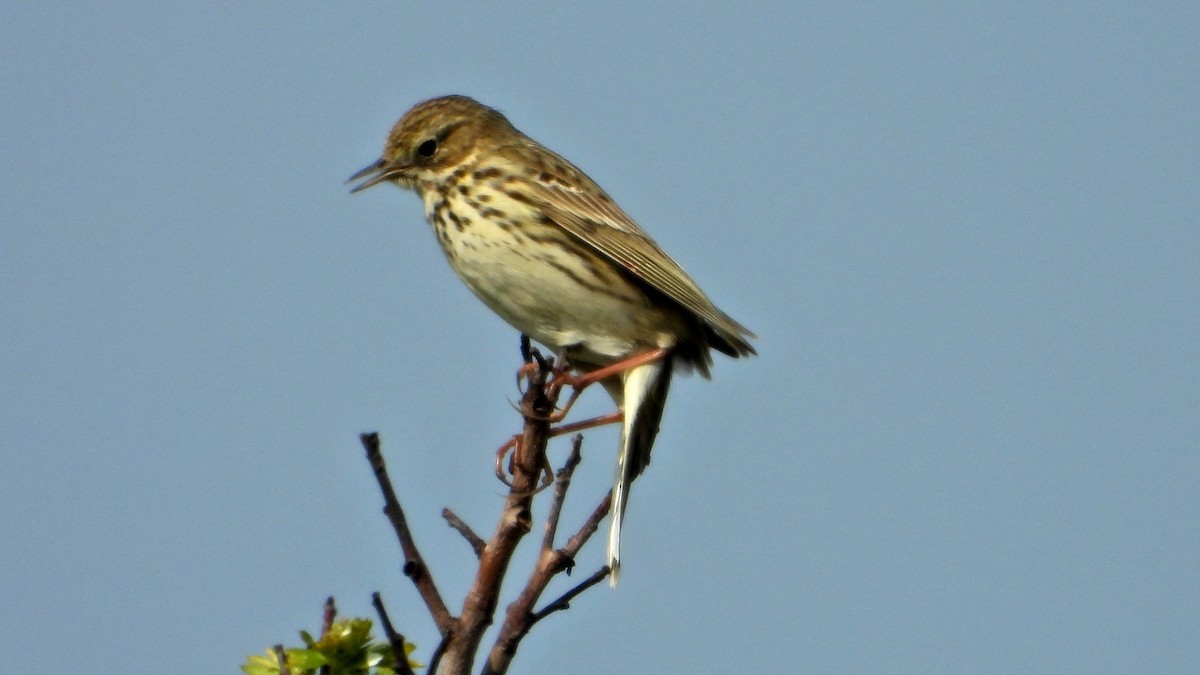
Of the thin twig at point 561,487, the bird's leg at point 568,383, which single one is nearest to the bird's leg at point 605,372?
the bird's leg at point 568,383

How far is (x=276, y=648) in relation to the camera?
441 cm

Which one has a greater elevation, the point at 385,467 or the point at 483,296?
the point at 483,296

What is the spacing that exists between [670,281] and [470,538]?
333cm

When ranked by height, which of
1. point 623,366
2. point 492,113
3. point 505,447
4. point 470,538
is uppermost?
point 492,113

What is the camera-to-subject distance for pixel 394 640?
4.52 m

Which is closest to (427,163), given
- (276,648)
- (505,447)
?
(505,447)

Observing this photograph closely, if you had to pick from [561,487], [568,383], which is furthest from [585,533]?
[568,383]

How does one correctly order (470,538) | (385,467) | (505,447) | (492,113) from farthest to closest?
(492,113), (505,447), (470,538), (385,467)

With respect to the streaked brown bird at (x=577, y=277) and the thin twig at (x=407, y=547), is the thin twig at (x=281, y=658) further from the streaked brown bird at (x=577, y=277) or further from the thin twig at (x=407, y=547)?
the streaked brown bird at (x=577, y=277)

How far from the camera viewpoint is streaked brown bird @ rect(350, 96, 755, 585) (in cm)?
832

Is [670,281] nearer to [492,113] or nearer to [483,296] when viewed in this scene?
[483,296]

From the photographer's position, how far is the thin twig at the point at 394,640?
4.52 m

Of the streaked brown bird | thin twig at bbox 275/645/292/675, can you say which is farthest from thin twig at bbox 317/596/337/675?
the streaked brown bird

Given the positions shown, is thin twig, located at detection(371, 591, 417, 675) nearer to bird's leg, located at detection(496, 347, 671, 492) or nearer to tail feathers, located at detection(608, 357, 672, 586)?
bird's leg, located at detection(496, 347, 671, 492)
